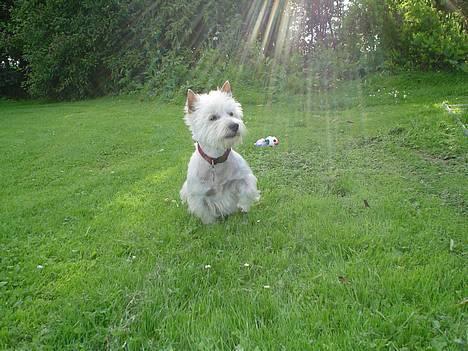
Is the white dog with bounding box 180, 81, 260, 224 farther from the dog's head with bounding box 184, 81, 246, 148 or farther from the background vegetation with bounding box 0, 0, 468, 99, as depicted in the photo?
the background vegetation with bounding box 0, 0, 468, 99

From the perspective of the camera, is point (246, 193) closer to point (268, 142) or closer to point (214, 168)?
point (214, 168)

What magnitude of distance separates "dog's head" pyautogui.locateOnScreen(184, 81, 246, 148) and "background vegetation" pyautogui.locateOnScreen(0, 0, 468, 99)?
9.30 metres

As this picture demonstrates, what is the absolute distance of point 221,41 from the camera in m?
16.4

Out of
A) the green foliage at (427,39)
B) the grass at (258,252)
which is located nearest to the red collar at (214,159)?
the grass at (258,252)

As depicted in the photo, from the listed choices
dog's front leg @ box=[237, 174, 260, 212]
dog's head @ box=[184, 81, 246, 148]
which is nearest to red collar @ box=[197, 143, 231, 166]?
dog's head @ box=[184, 81, 246, 148]

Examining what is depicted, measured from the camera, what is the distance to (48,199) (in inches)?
219

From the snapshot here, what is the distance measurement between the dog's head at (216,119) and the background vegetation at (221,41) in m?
9.30

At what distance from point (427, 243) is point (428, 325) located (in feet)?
3.73

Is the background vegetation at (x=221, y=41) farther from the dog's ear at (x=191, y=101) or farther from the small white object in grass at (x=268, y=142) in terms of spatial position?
the dog's ear at (x=191, y=101)

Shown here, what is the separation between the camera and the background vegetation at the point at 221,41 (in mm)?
13297

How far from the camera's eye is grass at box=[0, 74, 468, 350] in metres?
2.50

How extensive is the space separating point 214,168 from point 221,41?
1293 cm

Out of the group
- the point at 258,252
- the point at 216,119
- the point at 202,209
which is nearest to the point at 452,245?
the point at 258,252

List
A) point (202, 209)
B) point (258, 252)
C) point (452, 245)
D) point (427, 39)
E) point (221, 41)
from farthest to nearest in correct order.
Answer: point (221, 41) < point (427, 39) < point (202, 209) < point (258, 252) < point (452, 245)
